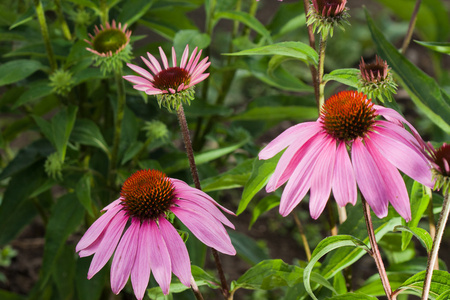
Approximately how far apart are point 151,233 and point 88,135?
1.53 ft

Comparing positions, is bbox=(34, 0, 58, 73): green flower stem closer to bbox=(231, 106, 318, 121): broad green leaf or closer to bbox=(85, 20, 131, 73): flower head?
bbox=(85, 20, 131, 73): flower head

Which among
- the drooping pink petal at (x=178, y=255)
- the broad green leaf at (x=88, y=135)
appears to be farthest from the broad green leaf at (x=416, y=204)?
the broad green leaf at (x=88, y=135)

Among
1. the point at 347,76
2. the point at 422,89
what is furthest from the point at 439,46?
the point at 347,76

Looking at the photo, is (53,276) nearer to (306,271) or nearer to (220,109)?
(220,109)

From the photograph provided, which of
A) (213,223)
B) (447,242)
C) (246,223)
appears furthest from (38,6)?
(447,242)

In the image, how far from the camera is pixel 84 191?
85cm

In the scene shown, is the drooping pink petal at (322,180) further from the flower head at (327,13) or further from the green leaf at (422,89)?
the green leaf at (422,89)

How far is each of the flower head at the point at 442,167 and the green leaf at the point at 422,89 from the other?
302 mm

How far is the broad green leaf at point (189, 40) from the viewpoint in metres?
0.90

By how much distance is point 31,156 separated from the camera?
100cm

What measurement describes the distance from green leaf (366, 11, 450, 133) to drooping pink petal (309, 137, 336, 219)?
0.96ft

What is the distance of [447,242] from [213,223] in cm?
134

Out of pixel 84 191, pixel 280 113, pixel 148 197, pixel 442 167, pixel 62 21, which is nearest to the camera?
pixel 442 167

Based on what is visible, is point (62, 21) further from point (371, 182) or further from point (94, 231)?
point (371, 182)
